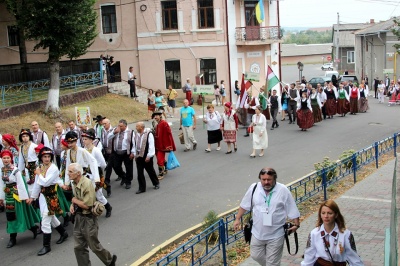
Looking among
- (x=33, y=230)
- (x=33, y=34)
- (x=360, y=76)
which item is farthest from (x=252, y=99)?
(x=360, y=76)

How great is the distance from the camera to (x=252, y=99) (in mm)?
21328

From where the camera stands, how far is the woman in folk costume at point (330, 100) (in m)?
25.6

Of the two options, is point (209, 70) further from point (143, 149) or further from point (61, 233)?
point (61, 233)

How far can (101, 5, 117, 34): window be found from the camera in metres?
34.7

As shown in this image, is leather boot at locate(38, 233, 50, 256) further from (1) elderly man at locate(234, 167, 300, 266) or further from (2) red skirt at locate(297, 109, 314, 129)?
(2) red skirt at locate(297, 109, 314, 129)

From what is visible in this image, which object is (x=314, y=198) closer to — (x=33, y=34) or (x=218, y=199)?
(x=218, y=199)

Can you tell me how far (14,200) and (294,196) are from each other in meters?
5.22

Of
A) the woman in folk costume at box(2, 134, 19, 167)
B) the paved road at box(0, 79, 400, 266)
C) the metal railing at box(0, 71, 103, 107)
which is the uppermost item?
the metal railing at box(0, 71, 103, 107)

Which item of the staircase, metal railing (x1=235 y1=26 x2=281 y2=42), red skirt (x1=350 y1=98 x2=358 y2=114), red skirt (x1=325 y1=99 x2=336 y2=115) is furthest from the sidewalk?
metal railing (x1=235 y1=26 x2=281 y2=42)

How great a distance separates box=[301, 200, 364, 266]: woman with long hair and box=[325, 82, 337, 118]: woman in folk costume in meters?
20.2

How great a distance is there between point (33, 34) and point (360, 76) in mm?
41840

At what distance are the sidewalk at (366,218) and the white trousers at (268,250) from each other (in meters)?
1.33

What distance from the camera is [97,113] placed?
81.9 ft

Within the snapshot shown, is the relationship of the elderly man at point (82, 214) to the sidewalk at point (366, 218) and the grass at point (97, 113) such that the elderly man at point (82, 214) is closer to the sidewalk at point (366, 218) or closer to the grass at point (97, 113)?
the sidewalk at point (366, 218)
